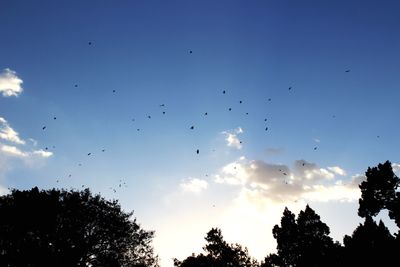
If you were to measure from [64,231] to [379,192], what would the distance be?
43.5 meters

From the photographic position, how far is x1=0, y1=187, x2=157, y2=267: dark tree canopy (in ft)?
153

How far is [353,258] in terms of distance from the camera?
45.9 m

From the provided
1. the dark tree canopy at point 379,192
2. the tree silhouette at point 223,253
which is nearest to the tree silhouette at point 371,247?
the dark tree canopy at point 379,192

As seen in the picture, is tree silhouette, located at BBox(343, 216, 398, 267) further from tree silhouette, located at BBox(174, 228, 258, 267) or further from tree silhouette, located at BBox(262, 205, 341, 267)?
tree silhouette, located at BBox(174, 228, 258, 267)

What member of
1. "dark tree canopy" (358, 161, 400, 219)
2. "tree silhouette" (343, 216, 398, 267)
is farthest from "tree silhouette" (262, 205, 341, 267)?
"dark tree canopy" (358, 161, 400, 219)

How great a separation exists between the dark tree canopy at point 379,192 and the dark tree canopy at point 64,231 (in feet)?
115

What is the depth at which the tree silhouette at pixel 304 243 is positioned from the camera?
4559 centimetres

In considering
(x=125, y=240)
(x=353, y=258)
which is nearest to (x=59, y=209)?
(x=125, y=240)

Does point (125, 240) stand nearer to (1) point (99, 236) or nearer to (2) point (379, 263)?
(1) point (99, 236)

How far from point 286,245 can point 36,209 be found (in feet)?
122

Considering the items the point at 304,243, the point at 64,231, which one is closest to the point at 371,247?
the point at 304,243

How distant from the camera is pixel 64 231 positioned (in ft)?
164

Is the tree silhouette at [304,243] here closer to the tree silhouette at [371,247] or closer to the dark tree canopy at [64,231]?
the tree silhouette at [371,247]

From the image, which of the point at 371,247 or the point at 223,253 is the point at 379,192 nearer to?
the point at 371,247
